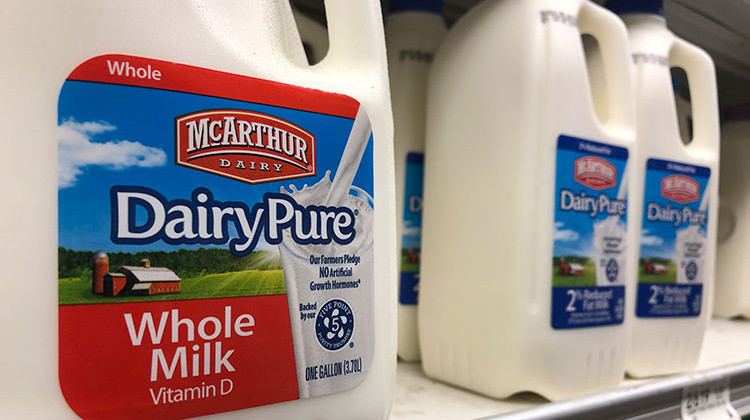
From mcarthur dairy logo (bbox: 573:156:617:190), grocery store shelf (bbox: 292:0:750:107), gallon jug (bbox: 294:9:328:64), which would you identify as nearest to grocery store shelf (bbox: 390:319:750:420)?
mcarthur dairy logo (bbox: 573:156:617:190)

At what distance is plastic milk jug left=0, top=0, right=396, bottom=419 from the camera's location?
370mm

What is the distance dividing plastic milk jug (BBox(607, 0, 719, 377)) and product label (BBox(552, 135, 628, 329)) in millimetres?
117

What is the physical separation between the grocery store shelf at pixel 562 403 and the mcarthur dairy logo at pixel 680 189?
25 cm

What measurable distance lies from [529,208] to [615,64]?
0.87 ft

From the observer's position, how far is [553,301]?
642mm

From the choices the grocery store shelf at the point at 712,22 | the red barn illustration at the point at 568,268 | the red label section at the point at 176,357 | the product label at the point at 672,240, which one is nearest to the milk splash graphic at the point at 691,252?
the product label at the point at 672,240

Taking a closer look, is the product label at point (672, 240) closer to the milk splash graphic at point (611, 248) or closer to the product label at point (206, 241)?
the milk splash graphic at point (611, 248)

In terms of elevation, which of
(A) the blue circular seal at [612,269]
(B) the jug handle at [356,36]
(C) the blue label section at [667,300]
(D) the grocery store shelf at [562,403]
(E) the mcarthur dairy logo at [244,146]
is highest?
(B) the jug handle at [356,36]

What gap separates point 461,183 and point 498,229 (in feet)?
0.28

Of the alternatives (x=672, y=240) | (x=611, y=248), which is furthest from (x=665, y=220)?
(x=611, y=248)

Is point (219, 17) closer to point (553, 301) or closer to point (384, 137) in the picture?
point (384, 137)

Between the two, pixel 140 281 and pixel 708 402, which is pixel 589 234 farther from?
pixel 140 281

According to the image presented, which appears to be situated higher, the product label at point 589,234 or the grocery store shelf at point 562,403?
the product label at point 589,234

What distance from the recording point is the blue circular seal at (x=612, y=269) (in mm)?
701
